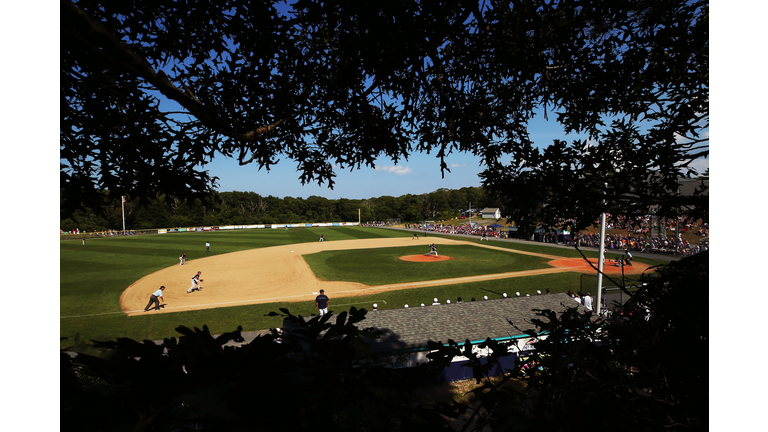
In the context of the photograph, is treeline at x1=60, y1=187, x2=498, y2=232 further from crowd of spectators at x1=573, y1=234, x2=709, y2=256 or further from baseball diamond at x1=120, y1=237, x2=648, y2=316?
crowd of spectators at x1=573, y1=234, x2=709, y2=256

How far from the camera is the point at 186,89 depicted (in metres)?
3.38

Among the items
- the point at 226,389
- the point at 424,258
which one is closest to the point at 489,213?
the point at 424,258

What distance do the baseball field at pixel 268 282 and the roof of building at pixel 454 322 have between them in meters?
1.42

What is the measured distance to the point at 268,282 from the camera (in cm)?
2317

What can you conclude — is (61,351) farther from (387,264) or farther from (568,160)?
(387,264)

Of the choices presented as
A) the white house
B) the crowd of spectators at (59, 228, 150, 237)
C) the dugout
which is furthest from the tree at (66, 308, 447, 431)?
the white house

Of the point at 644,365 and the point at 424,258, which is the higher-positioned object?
the point at 644,365

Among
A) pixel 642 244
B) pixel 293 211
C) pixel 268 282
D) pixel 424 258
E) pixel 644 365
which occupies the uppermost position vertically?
pixel 293 211

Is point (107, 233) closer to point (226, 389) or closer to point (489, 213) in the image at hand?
point (226, 389)

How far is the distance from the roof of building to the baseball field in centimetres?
142

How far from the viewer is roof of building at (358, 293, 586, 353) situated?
10000mm

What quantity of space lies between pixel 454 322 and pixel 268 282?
53.1ft

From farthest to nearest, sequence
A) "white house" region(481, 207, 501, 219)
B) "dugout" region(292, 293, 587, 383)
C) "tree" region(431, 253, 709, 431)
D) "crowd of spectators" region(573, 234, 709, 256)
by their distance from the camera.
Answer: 1. "white house" region(481, 207, 501, 219)
2. "crowd of spectators" region(573, 234, 709, 256)
3. "dugout" region(292, 293, 587, 383)
4. "tree" region(431, 253, 709, 431)

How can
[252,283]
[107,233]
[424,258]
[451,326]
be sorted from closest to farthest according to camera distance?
1. [451,326]
2. [252,283]
3. [424,258]
4. [107,233]
